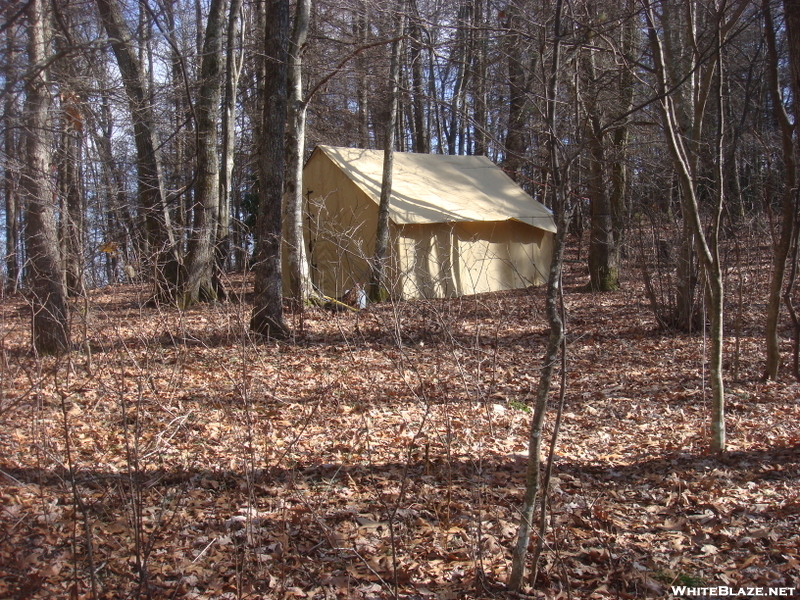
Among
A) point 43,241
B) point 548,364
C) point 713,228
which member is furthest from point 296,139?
point 548,364

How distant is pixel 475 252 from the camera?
44.0 feet

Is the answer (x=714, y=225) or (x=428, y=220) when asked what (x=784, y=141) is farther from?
(x=428, y=220)

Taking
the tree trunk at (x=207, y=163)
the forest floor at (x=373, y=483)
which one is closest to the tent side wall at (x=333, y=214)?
the tree trunk at (x=207, y=163)

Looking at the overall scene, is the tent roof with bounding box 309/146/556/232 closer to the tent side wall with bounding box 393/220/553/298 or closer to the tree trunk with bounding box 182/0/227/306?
the tent side wall with bounding box 393/220/553/298

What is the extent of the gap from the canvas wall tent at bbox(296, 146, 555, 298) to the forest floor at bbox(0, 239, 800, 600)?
204 inches

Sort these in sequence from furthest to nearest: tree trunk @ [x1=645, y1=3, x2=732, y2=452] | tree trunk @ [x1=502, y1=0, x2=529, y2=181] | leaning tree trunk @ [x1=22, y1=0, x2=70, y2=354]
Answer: leaning tree trunk @ [x1=22, y1=0, x2=70, y2=354] → tree trunk @ [x1=645, y1=3, x2=732, y2=452] → tree trunk @ [x1=502, y1=0, x2=529, y2=181]

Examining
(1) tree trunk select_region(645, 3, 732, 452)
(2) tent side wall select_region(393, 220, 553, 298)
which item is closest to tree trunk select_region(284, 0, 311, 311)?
(2) tent side wall select_region(393, 220, 553, 298)

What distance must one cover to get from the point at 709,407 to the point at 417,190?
8381mm

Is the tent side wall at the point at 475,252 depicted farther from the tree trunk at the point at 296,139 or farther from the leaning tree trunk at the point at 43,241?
Result: the leaning tree trunk at the point at 43,241

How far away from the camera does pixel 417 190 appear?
13305 mm

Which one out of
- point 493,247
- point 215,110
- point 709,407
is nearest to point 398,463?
point 709,407

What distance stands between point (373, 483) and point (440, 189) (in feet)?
33.7

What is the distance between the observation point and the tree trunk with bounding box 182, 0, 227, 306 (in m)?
10.7

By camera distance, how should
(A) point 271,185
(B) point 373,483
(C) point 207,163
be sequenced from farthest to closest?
(C) point 207,163 < (A) point 271,185 < (B) point 373,483
